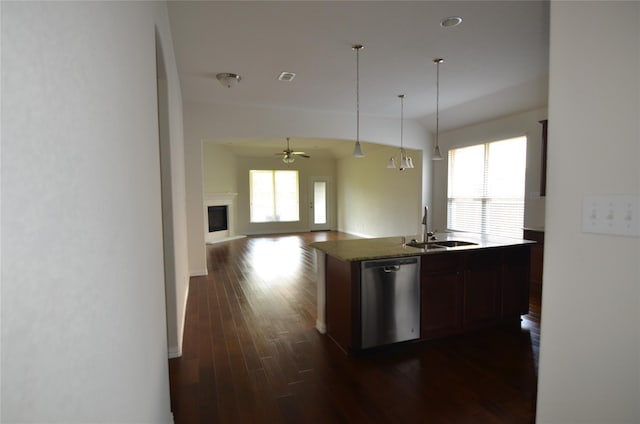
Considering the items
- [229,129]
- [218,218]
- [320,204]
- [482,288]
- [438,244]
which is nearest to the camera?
[482,288]

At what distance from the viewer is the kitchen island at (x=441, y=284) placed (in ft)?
9.18

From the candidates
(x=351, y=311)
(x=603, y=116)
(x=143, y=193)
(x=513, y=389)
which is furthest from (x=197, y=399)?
(x=603, y=116)

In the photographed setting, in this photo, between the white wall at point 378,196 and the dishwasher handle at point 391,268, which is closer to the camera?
the dishwasher handle at point 391,268

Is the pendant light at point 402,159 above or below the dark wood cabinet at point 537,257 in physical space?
above

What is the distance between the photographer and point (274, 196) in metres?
11.3

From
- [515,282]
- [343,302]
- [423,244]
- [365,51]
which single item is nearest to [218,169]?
[365,51]

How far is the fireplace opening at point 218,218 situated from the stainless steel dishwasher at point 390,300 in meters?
7.51

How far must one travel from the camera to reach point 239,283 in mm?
5105

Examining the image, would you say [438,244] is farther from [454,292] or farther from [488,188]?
[488,188]

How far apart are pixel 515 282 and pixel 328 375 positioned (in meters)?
2.23

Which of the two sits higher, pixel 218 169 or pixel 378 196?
pixel 218 169

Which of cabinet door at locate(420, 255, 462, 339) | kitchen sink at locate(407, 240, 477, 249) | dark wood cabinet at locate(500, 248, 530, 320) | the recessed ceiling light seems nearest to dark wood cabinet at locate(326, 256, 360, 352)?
cabinet door at locate(420, 255, 462, 339)

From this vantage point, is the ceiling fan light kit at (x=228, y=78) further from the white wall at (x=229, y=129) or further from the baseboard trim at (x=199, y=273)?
the baseboard trim at (x=199, y=273)

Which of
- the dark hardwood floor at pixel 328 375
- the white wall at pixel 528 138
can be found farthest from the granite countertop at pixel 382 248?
the white wall at pixel 528 138
